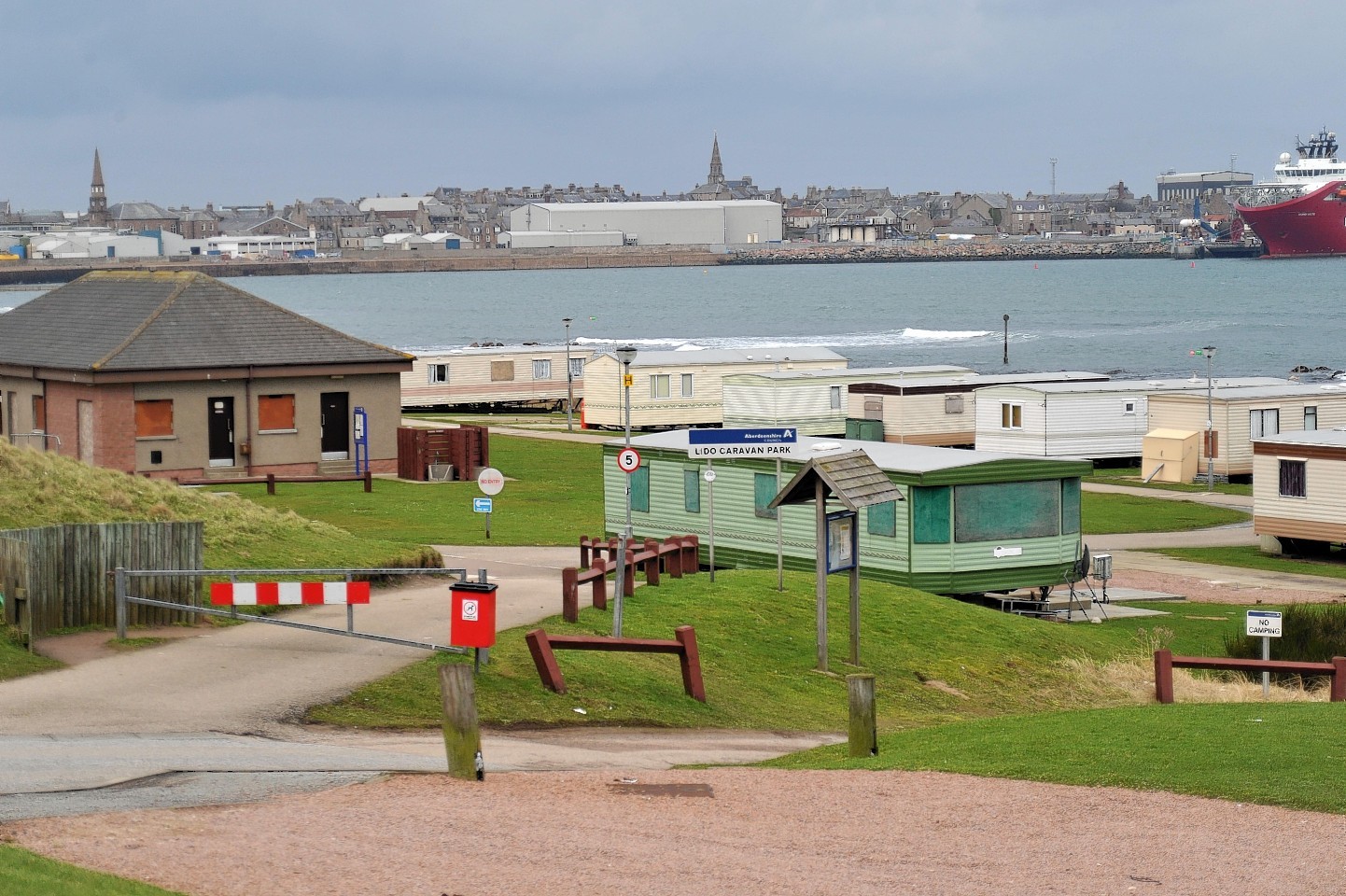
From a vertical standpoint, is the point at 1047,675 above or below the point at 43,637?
below

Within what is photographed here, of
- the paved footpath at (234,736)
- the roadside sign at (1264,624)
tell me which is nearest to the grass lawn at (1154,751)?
the paved footpath at (234,736)

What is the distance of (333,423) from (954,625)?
22.4 m

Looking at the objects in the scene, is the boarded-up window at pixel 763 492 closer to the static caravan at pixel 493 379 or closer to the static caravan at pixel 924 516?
the static caravan at pixel 924 516

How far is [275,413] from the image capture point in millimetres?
42375

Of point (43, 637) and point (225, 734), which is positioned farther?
point (43, 637)

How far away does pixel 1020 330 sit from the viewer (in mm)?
156375

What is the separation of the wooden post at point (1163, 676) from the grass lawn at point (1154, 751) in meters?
1.36

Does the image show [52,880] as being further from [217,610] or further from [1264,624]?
[1264,624]

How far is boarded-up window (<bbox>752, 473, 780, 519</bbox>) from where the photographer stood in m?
29.4

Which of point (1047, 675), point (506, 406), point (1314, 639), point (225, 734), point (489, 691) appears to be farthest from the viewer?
point (506, 406)

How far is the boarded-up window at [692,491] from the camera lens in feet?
100.0

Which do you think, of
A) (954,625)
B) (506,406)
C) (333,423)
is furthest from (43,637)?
(506,406)

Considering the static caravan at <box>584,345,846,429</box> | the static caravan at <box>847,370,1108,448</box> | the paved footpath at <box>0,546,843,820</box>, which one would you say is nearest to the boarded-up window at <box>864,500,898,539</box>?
the paved footpath at <box>0,546,843,820</box>

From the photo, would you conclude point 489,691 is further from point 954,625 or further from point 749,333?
point 749,333
